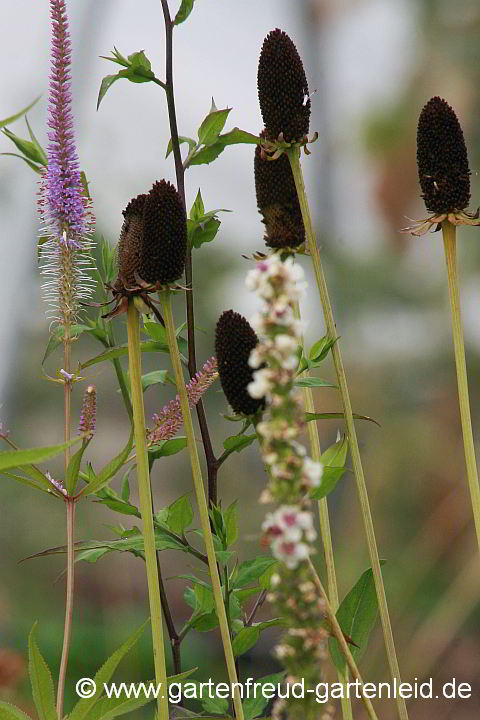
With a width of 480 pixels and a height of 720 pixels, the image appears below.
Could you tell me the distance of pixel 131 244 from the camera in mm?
312

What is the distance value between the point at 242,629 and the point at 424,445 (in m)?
0.78

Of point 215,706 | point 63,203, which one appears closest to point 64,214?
point 63,203

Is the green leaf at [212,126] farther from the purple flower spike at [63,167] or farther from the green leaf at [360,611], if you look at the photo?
the green leaf at [360,611]

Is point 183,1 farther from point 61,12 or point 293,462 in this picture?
point 293,462

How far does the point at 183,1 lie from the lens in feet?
1.14

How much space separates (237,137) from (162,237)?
0.28 feet

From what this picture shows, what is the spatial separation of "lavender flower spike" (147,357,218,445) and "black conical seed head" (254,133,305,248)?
64 millimetres

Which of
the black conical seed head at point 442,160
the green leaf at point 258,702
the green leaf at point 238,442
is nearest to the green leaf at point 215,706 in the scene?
the green leaf at point 258,702

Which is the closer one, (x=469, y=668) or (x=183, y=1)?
(x=183, y=1)

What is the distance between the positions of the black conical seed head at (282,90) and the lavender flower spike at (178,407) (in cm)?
9

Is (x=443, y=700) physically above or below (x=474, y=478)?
below

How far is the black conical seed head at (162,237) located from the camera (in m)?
0.29

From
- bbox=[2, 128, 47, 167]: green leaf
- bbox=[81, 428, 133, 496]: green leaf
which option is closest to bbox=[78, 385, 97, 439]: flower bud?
bbox=[81, 428, 133, 496]: green leaf

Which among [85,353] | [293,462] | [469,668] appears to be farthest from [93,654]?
[293,462]
